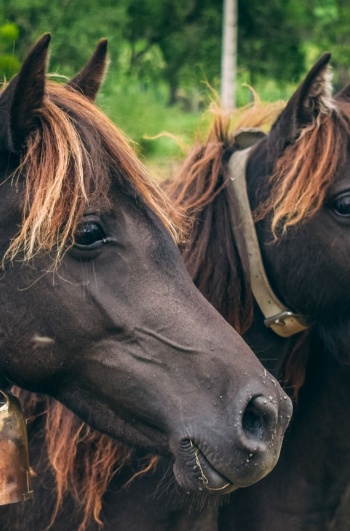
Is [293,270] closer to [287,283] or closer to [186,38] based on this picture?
[287,283]

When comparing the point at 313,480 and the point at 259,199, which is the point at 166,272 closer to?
the point at 259,199

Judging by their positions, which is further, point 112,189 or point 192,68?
point 192,68

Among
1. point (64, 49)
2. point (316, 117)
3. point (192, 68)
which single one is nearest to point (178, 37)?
point (192, 68)

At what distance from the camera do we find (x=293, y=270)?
3.02 meters

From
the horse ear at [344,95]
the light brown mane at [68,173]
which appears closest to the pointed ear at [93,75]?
the light brown mane at [68,173]

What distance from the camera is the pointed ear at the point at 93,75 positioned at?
8.91 ft

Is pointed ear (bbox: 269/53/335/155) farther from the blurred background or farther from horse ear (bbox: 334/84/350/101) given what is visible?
the blurred background

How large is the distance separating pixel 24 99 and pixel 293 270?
120cm

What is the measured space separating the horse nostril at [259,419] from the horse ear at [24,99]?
917 millimetres

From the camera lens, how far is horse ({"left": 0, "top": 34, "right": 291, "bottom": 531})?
2.18 meters

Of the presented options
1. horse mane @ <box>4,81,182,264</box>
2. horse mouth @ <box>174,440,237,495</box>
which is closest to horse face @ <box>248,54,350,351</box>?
horse mane @ <box>4,81,182,264</box>

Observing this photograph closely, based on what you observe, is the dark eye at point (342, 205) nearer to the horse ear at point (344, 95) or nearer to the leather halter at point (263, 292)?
the leather halter at point (263, 292)

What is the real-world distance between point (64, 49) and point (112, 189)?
15.2 meters

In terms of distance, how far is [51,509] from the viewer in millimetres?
2877
